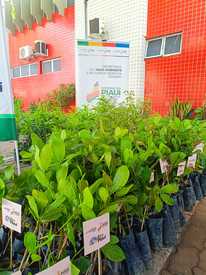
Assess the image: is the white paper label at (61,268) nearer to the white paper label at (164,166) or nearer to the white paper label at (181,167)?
the white paper label at (164,166)

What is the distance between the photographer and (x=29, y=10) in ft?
29.6

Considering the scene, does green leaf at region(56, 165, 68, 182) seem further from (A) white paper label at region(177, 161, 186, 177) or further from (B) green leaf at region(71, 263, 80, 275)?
(A) white paper label at region(177, 161, 186, 177)

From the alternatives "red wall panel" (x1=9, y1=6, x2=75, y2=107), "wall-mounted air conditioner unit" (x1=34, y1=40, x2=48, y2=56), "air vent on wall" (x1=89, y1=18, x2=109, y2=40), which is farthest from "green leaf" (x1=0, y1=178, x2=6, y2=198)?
"wall-mounted air conditioner unit" (x1=34, y1=40, x2=48, y2=56)

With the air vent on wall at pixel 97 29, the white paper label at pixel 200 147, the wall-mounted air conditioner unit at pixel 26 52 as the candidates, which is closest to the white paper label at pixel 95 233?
the white paper label at pixel 200 147

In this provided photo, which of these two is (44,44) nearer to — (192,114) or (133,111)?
(192,114)

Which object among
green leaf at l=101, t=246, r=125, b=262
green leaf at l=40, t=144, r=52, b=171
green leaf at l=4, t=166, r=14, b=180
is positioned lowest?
green leaf at l=101, t=246, r=125, b=262

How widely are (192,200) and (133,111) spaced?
0.81m

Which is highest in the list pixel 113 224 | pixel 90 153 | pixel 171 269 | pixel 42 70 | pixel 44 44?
pixel 44 44

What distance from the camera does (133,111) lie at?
208 centimetres

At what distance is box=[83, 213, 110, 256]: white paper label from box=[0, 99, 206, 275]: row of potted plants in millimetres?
21

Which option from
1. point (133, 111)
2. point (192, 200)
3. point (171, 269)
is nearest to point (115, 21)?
point (133, 111)

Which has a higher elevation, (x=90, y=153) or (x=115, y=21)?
(x=115, y=21)

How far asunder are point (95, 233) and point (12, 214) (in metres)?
0.23

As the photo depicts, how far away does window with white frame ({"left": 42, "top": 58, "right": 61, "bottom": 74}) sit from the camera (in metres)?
Answer: 8.30
